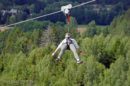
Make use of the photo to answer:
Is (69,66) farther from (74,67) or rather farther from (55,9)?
(55,9)

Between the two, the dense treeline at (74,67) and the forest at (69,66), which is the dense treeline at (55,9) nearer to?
the forest at (69,66)

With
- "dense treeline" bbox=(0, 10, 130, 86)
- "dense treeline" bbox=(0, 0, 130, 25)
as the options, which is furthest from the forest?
"dense treeline" bbox=(0, 0, 130, 25)

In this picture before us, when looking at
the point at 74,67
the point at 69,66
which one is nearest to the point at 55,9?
the point at 69,66

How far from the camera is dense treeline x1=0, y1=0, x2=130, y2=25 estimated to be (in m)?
106

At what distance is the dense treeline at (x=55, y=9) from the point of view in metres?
106

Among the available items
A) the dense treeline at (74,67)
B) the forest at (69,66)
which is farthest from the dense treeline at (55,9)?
the dense treeline at (74,67)

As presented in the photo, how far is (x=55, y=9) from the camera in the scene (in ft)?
365

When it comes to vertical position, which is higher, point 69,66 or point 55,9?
point 69,66

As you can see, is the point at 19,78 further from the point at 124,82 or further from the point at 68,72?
Result: the point at 124,82

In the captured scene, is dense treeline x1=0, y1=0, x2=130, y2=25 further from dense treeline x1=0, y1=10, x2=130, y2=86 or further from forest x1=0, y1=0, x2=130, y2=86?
dense treeline x1=0, y1=10, x2=130, y2=86

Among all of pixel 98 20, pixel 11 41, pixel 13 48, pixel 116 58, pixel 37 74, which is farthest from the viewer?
pixel 98 20

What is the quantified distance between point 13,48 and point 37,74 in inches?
646

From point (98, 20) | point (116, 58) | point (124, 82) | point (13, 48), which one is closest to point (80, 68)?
point (124, 82)

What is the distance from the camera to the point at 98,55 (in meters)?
46.4
